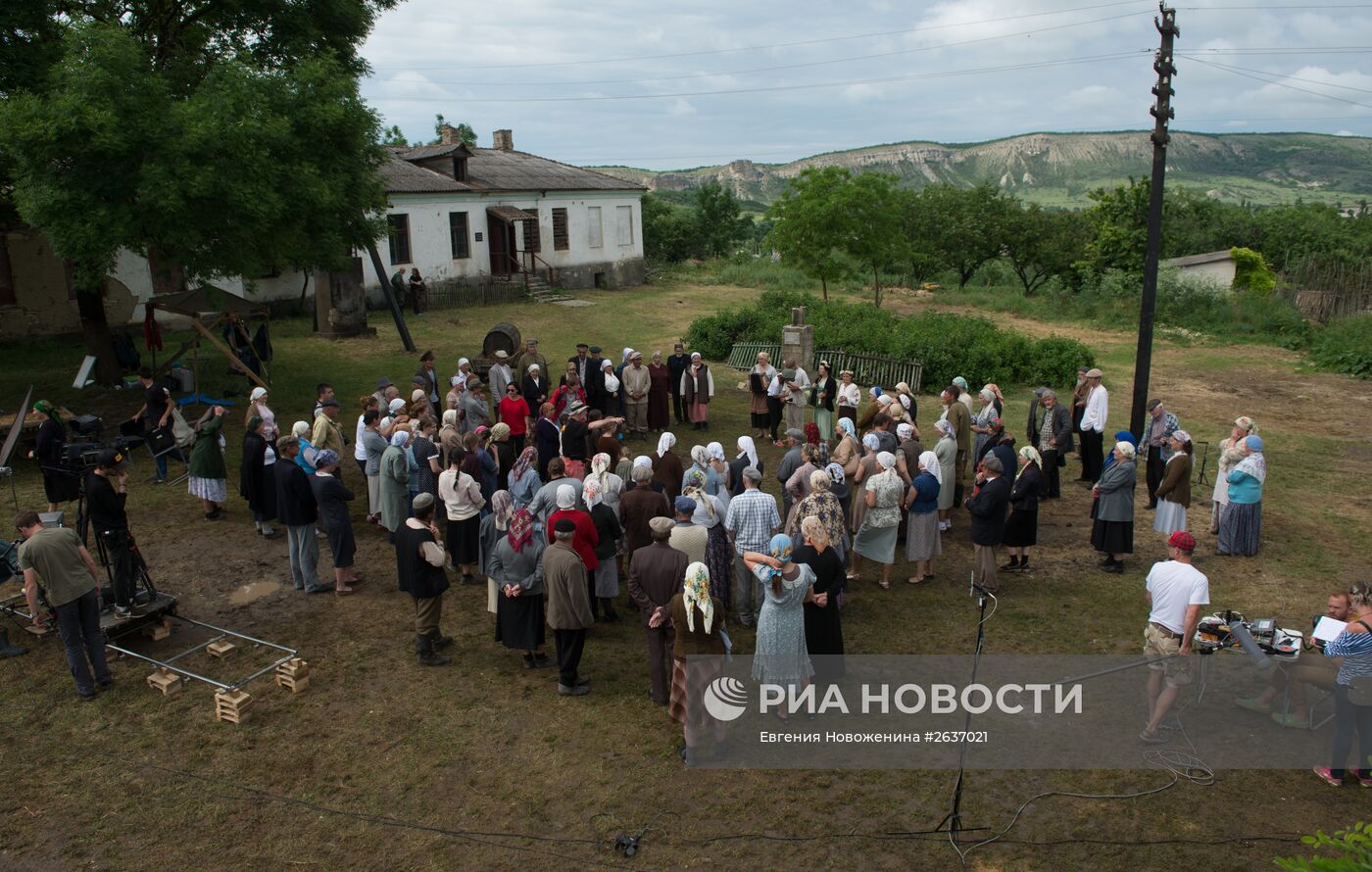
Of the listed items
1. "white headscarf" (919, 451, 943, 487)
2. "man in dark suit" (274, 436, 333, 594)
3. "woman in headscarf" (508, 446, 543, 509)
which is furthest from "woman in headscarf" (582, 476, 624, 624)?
"white headscarf" (919, 451, 943, 487)

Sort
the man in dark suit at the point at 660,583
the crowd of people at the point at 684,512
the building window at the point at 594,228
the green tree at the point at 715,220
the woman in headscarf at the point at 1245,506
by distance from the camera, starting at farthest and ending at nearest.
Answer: the green tree at the point at 715,220, the building window at the point at 594,228, the woman in headscarf at the point at 1245,506, the man in dark suit at the point at 660,583, the crowd of people at the point at 684,512

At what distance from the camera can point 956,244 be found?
3841 centimetres

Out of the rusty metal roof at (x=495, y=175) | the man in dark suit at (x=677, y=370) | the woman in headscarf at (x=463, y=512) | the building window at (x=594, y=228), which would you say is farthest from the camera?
the building window at (x=594, y=228)

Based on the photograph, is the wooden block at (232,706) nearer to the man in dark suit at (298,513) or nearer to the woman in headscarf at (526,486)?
the man in dark suit at (298,513)

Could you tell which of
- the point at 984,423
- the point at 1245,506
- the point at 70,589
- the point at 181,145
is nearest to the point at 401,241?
the point at 181,145

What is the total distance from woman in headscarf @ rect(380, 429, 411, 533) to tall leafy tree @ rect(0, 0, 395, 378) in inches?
239

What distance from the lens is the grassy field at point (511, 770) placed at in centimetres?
564

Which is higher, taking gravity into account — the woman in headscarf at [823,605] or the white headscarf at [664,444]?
the white headscarf at [664,444]

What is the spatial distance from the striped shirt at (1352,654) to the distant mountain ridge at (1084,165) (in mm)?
136808

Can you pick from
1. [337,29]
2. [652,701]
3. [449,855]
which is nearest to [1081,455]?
[652,701]

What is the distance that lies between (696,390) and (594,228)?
74.9ft

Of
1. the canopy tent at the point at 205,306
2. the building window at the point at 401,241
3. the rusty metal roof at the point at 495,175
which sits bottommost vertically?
the canopy tent at the point at 205,306

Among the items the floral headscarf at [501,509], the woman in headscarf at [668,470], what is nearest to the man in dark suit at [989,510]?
the woman in headscarf at [668,470]

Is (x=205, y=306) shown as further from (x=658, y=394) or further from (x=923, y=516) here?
(x=923, y=516)
